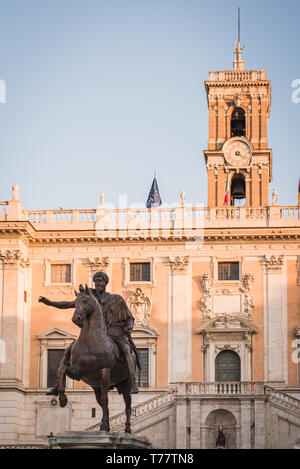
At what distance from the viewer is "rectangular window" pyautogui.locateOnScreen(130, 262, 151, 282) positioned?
163 ft

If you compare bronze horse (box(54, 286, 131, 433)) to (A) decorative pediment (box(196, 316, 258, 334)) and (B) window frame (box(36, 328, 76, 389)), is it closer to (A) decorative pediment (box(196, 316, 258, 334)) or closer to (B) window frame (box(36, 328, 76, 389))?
(A) decorative pediment (box(196, 316, 258, 334))

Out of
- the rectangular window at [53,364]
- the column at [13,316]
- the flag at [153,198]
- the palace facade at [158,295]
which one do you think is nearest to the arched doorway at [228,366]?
the palace facade at [158,295]

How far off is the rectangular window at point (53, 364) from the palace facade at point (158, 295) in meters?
0.05

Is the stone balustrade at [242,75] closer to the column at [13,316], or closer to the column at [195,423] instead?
the column at [13,316]

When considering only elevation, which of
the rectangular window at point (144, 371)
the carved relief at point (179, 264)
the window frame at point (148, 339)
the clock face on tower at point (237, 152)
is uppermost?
the clock face on tower at point (237, 152)

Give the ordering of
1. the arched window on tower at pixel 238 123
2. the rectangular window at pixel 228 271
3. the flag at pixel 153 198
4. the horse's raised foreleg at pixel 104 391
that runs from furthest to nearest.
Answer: the arched window on tower at pixel 238 123
the flag at pixel 153 198
the rectangular window at pixel 228 271
the horse's raised foreleg at pixel 104 391

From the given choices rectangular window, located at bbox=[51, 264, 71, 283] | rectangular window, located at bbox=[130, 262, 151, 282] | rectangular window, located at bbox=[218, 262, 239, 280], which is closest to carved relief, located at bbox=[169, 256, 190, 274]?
rectangular window, located at bbox=[130, 262, 151, 282]

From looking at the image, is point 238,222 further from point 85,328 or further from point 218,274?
point 85,328

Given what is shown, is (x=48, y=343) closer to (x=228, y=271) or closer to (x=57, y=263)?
(x=57, y=263)

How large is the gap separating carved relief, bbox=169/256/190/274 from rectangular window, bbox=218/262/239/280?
5.46ft

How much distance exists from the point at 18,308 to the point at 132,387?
29650mm

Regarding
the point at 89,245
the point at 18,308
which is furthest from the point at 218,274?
the point at 18,308

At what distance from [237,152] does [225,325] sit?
10556 mm

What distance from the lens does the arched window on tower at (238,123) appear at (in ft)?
182
